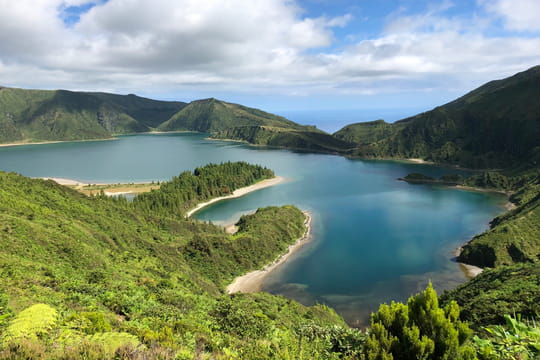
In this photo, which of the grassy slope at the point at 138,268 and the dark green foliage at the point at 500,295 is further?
the dark green foliage at the point at 500,295

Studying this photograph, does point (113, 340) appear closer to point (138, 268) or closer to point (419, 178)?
point (138, 268)

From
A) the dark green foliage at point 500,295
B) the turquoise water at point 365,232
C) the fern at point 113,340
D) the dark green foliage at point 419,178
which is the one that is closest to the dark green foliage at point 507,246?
the turquoise water at point 365,232

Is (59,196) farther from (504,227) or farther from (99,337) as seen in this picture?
(504,227)

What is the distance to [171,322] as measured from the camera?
75.3 ft

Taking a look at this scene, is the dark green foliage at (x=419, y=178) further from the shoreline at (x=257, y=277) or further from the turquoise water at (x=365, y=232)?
the shoreline at (x=257, y=277)

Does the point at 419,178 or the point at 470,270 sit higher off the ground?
the point at 419,178

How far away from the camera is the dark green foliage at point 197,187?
10538 centimetres

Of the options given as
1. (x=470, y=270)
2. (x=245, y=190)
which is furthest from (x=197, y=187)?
(x=470, y=270)

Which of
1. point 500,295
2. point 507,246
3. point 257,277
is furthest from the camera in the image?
point 507,246

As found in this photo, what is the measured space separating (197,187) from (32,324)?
112666 mm

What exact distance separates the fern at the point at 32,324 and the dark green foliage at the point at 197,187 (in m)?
85.9

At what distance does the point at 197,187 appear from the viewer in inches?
5007

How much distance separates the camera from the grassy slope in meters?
22.6

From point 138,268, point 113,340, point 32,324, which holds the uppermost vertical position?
point 32,324
